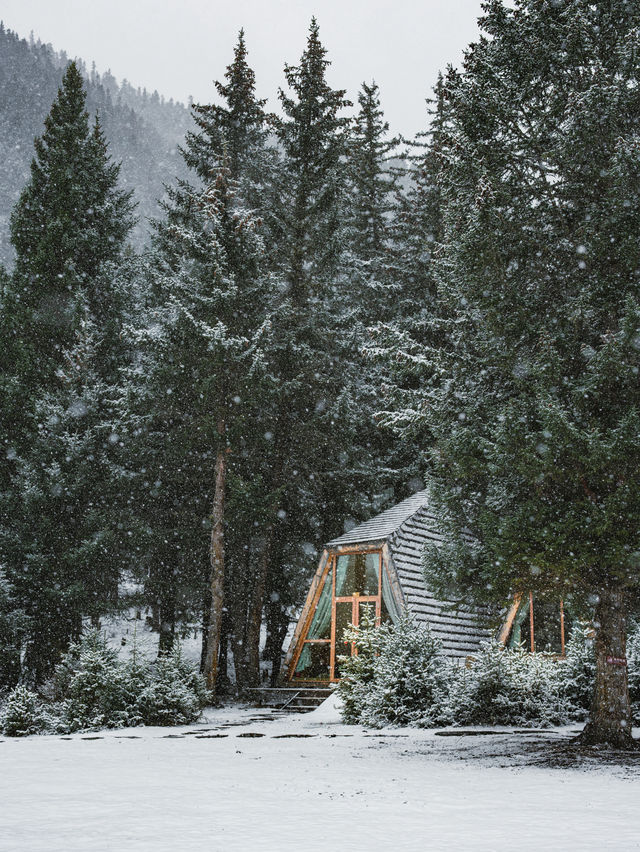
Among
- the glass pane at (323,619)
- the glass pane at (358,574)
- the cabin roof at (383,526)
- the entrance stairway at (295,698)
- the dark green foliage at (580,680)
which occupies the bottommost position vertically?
the entrance stairway at (295,698)

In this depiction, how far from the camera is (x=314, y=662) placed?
1731cm

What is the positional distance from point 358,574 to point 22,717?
8.78 m

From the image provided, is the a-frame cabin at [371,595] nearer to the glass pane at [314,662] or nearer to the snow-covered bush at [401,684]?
the glass pane at [314,662]

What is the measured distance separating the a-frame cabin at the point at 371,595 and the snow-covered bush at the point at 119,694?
4.39 meters

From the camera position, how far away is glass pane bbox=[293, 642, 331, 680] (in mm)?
16766

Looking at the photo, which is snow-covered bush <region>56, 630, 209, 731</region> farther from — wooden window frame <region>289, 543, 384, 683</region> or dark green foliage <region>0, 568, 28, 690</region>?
wooden window frame <region>289, 543, 384, 683</region>

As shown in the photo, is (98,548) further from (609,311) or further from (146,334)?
(609,311)

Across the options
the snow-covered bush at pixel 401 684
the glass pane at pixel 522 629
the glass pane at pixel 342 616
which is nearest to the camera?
the snow-covered bush at pixel 401 684

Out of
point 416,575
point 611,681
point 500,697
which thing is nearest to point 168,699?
point 500,697

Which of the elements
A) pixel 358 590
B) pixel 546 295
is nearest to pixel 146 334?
pixel 358 590

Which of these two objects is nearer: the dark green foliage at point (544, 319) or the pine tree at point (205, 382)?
the dark green foliage at point (544, 319)

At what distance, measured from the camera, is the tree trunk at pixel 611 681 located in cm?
739

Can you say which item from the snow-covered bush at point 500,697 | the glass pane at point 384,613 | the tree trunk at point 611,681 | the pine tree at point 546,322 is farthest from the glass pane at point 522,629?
the tree trunk at point 611,681

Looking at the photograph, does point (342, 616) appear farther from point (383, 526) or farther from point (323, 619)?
point (383, 526)
